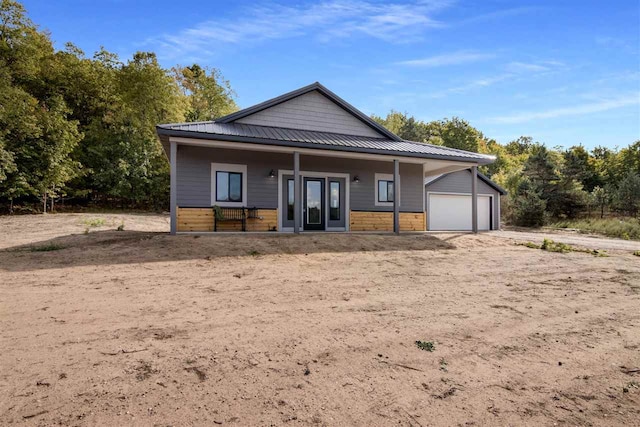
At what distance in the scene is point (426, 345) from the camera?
3264 mm

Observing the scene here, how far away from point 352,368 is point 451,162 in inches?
437

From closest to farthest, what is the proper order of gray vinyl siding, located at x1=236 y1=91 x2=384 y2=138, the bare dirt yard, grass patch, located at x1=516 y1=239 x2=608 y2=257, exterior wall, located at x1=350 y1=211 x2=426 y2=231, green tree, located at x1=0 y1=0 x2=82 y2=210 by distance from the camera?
the bare dirt yard < grass patch, located at x1=516 y1=239 x2=608 y2=257 < gray vinyl siding, located at x1=236 y1=91 x2=384 y2=138 < exterior wall, located at x1=350 y1=211 x2=426 y2=231 < green tree, located at x1=0 y1=0 x2=82 y2=210

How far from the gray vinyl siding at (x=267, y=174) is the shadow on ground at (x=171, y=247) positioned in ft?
8.58

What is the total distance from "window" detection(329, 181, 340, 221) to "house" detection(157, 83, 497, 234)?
0.04m

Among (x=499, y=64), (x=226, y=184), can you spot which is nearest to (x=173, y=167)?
(x=226, y=184)

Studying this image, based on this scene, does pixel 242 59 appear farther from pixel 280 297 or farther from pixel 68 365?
pixel 68 365

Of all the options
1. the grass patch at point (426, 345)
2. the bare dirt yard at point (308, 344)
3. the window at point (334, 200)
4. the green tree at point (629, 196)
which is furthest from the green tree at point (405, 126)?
the grass patch at point (426, 345)

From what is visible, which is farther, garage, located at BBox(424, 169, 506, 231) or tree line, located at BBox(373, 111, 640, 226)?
tree line, located at BBox(373, 111, 640, 226)

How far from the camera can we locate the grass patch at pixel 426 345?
3.21 metres

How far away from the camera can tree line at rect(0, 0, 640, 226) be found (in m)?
16.8

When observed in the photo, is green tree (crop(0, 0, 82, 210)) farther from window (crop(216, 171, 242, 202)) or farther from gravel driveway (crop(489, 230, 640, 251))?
gravel driveway (crop(489, 230, 640, 251))

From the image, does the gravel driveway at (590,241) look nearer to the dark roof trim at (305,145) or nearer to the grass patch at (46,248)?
the dark roof trim at (305,145)

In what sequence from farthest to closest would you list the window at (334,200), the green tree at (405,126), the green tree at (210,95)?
the green tree at (405,126), the green tree at (210,95), the window at (334,200)

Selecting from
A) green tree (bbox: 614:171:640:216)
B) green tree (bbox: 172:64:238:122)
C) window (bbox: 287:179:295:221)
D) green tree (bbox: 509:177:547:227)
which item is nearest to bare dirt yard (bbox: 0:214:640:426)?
window (bbox: 287:179:295:221)
